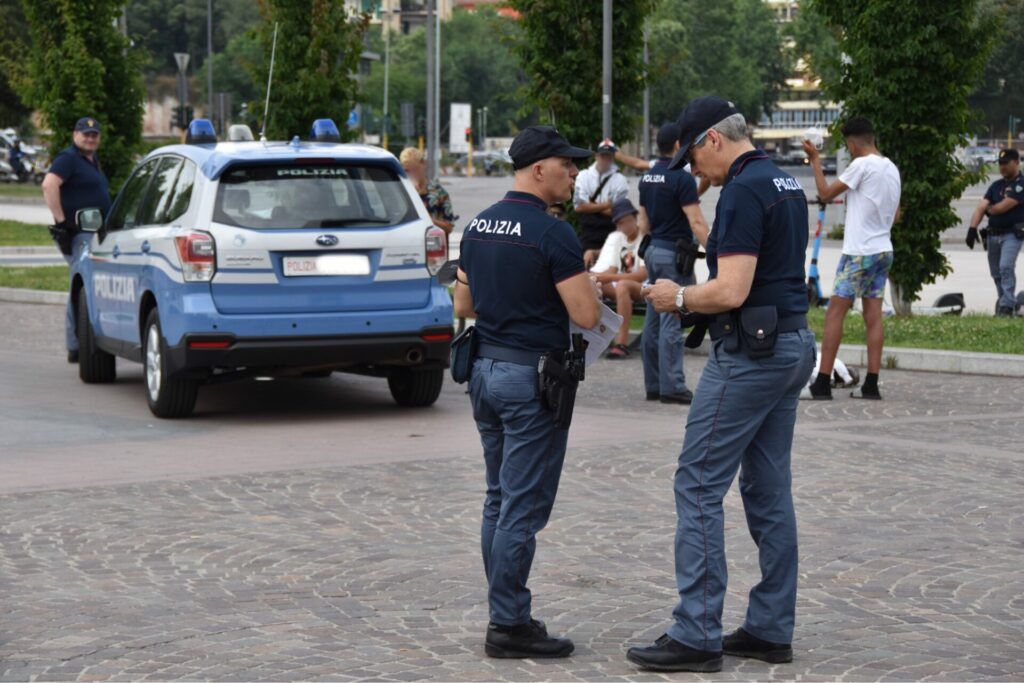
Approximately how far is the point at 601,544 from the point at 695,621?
196 centimetres

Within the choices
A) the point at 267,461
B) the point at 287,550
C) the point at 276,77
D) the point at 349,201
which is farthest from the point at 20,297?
the point at 287,550

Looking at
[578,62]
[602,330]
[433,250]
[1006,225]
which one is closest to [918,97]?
[1006,225]

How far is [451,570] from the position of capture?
6914 millimetres

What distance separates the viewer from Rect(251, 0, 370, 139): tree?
82.7ft

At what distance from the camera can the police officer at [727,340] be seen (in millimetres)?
5387

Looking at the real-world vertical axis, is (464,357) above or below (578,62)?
below

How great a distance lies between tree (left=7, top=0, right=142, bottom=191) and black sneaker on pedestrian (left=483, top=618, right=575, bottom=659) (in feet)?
74.5

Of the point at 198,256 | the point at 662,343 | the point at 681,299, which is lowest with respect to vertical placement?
the point at 662,343

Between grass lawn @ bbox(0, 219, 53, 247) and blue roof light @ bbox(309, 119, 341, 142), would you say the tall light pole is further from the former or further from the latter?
grass lawn @ bbox(0, 219, 53, 247)

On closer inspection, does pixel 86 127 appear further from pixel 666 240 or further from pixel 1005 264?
pixel 1005 264

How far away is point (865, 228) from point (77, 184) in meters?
6.46

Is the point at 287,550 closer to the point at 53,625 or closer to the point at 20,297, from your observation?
the point at 53,625

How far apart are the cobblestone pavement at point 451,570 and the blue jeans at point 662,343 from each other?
175 cm

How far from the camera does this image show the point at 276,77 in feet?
84.9
